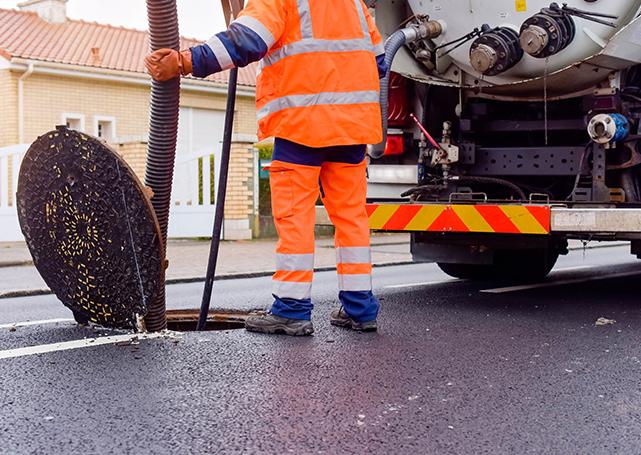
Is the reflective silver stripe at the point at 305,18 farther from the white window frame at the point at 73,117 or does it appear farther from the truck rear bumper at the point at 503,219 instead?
the white window frame at the point at 73,117

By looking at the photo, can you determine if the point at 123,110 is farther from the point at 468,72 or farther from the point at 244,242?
the point at 468,72

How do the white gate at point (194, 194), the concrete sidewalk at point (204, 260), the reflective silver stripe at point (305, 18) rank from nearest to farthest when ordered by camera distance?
the reflective silver stripe at point (305, 18), the concrete sidewalk at point (204, 260), the white gate at point (194, 194)

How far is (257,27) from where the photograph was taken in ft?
13.4

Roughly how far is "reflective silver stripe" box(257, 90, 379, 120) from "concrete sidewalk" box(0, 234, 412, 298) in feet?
12.2

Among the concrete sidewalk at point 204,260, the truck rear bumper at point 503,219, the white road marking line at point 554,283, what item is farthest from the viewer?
the concrete sidewalk at point 204,260

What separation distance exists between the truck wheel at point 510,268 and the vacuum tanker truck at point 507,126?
16.2 inches

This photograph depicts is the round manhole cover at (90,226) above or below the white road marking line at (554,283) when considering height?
above

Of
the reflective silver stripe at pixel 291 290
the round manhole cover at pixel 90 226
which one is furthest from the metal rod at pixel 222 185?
the round manhole cover at pixel 90 226

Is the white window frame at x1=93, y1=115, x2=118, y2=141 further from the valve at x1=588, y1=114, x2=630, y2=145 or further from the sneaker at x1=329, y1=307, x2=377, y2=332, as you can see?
the sneaker at x1=329, y1=307, x2=377, y2=332

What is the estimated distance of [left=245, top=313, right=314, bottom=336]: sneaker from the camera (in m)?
4.43

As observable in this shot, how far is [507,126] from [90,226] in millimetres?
3202

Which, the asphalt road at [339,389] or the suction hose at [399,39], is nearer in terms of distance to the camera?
the asphalt road at [339,389]

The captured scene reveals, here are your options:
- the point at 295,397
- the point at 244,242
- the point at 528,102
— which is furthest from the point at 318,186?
the point at 244,242

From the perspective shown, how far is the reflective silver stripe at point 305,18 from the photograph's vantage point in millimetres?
4266
